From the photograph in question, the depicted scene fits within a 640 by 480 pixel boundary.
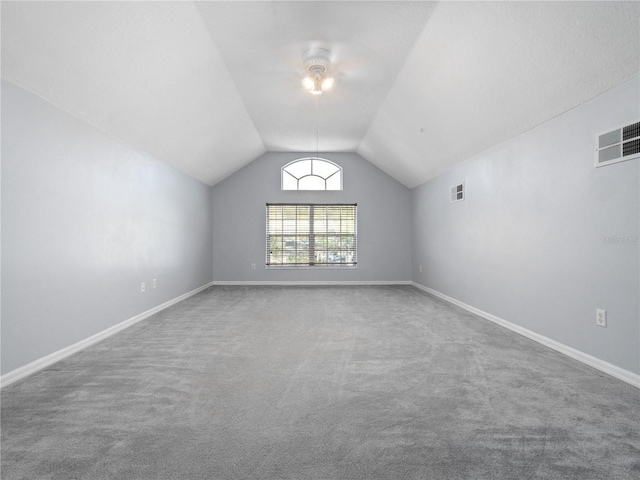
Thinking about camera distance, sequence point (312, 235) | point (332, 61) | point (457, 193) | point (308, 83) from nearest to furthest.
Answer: point (332, 61)
point (308, 83)
point (457, 193)
point (312, 235)

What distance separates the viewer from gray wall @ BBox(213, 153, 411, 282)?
22.9ft

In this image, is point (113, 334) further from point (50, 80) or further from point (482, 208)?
point (482, 208)

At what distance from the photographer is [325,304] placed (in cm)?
493

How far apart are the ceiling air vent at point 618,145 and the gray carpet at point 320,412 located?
5.07 feet

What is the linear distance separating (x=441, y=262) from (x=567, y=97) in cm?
325

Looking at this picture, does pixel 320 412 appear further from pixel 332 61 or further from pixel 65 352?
pixel 332 61

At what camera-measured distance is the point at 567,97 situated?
264cm

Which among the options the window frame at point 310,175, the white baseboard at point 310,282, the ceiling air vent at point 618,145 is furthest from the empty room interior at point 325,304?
the window frame at point 310,175

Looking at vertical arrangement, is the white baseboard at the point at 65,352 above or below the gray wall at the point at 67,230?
below

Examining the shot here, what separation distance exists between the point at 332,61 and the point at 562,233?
2.68 meters

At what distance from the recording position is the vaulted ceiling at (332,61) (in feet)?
7.11

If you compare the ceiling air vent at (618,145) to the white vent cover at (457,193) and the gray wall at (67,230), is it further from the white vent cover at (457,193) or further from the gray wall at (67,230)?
the gray wall at (67,230)

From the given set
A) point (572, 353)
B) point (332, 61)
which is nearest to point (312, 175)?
point (332, 61)

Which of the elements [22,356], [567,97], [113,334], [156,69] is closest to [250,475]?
[22,356]
